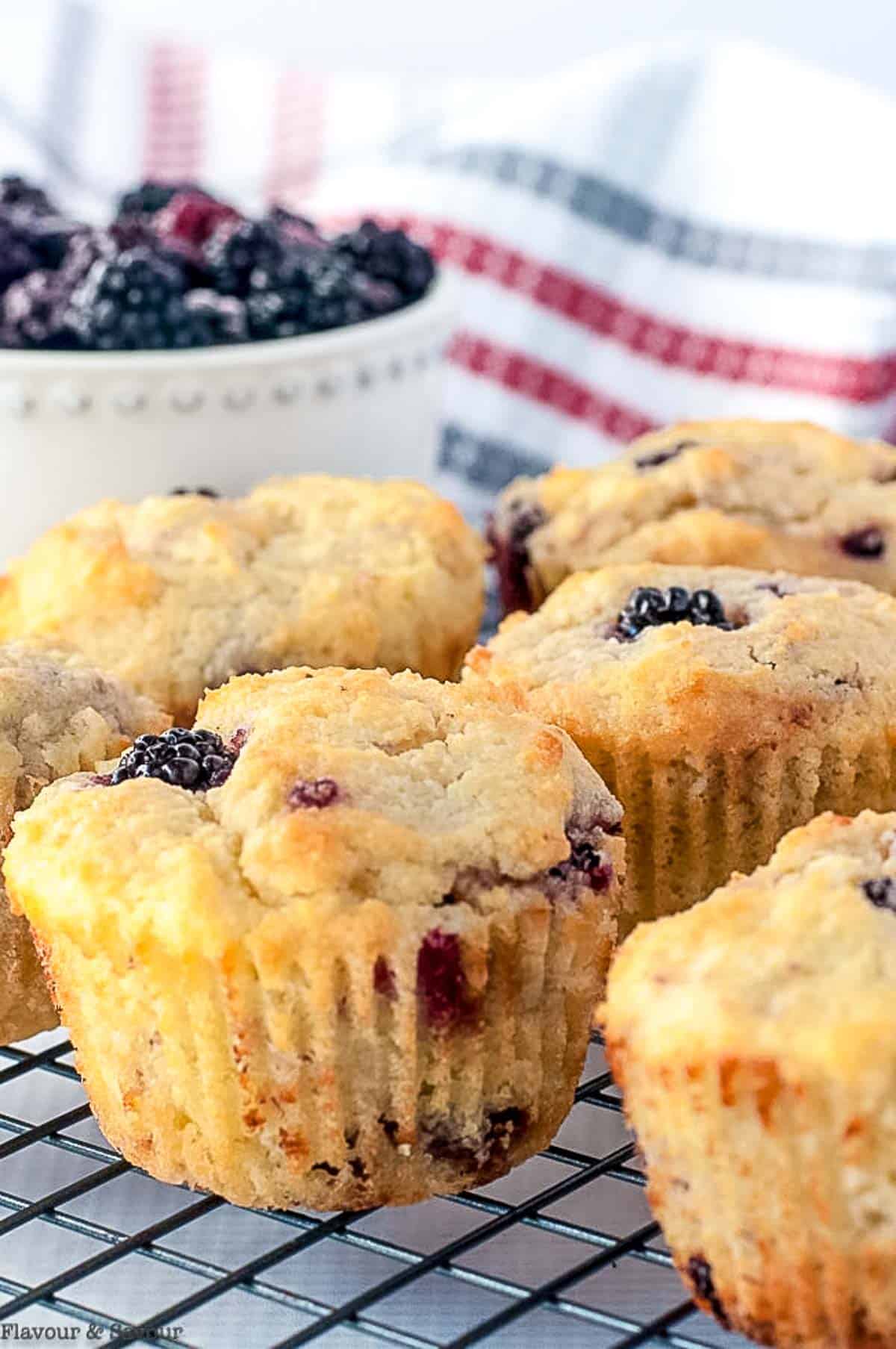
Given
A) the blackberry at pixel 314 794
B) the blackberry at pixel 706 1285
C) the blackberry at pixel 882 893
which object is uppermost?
the blackberry at pixel 882 893

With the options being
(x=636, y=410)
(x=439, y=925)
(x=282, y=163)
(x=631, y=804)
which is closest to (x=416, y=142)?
(x=282, y=163)

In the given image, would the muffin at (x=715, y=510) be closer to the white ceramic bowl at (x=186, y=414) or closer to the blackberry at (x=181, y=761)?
the white ceramic bowl at (x=186, y=414)

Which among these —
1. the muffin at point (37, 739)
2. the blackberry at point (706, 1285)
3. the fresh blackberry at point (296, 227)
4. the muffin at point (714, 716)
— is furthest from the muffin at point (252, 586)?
the blackberry at point (706, 1285)

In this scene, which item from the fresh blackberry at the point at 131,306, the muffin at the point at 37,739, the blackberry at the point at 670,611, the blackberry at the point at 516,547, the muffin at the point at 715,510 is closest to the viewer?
the muffin at the point at 37,739

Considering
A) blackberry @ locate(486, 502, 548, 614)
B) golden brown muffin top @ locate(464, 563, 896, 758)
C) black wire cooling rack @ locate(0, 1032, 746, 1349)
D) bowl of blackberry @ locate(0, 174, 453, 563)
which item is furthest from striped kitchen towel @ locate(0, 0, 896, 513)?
black wire cooling rack @ locate(0, 1032, 746, 1349)

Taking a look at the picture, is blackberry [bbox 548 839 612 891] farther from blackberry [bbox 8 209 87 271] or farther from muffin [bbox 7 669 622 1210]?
blackberry [bbox 8 209 87 271]

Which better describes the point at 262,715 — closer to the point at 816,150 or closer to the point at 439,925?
the point at 439,925

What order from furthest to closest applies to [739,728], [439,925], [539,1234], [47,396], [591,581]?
[47,396] < [591,581] < [739,728] < [539,1234] < [439,925]
